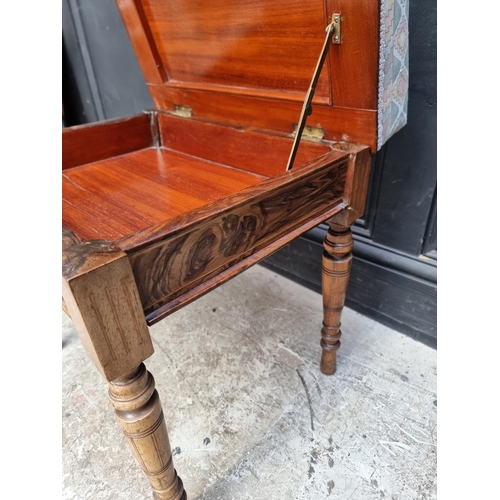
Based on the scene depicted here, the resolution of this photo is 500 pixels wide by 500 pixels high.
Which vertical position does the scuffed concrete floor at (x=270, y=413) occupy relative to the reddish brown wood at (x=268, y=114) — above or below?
below

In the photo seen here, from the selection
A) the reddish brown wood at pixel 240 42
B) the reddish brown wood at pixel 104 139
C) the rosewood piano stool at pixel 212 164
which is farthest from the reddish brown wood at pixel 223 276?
the reddish brown wood at pixel 104 139

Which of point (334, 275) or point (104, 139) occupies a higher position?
point (104, 139)

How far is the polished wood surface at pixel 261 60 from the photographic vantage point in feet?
2.21

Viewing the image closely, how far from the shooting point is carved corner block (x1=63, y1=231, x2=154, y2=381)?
0.43m

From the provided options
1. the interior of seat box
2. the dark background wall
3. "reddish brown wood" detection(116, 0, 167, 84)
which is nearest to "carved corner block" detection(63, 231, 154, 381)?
the interior of seat box

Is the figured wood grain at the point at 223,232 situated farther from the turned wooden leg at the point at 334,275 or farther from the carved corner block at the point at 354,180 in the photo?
the turned wooden leg at the point at 334,275

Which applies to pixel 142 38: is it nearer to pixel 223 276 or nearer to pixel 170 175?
pixel 170 175

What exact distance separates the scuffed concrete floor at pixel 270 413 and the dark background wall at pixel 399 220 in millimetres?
102

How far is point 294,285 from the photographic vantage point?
59.6 inches

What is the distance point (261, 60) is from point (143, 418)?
732mm

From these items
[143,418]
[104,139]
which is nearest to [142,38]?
[104,139]

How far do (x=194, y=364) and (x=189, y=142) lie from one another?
66cm

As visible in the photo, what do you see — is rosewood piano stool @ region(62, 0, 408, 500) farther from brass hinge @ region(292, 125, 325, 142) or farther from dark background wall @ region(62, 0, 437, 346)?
dark background wall @ region(62, 0, 437, 346)

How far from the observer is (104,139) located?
1082 millimetres
